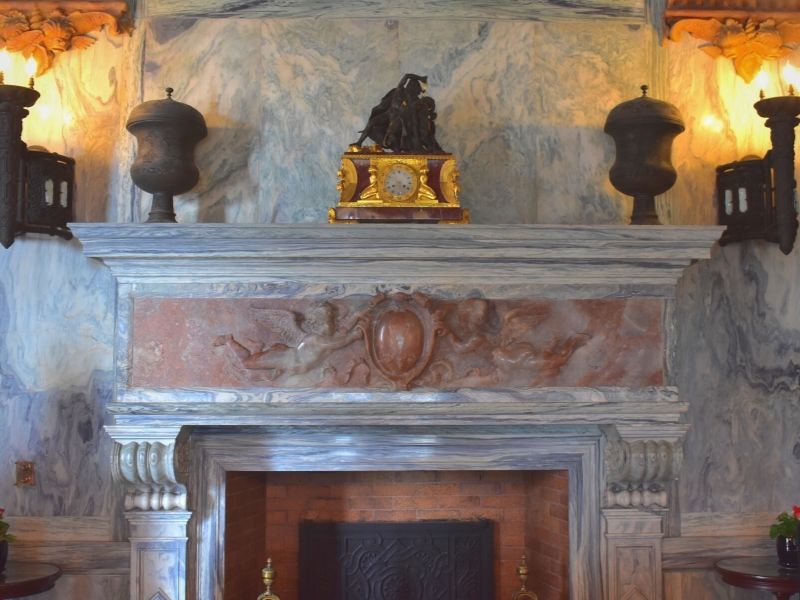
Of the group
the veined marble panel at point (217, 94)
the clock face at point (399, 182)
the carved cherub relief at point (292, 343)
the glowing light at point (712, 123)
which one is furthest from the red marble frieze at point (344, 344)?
the glowing light at point (712, 123)

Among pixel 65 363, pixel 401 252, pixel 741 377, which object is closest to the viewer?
pixel 401 252

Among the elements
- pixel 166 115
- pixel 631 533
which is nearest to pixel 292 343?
pixel 166 115

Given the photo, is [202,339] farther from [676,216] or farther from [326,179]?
[676,216]

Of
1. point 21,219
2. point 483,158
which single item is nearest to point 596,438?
point 483,158

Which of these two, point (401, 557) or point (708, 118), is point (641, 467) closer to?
point (401, 557)

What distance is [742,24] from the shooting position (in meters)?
4.24

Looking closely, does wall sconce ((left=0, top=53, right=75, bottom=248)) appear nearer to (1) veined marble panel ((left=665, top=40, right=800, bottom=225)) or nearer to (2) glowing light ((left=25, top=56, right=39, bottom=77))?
(2) glowing light ((left=25, top=56, right=39, bottom=77))

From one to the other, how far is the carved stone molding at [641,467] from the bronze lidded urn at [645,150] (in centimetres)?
90

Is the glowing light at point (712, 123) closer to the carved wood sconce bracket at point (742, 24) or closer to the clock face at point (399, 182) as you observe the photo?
the carved wood sconce bracket at point (742, 24)

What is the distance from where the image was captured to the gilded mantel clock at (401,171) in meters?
3.83

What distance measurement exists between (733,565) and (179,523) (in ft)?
7.55

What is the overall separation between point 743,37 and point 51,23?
10.1ft

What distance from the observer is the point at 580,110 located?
13.8 feet

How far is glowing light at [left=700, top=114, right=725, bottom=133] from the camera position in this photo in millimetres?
4238
